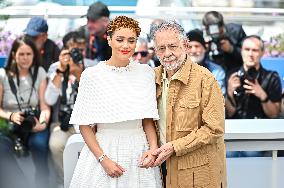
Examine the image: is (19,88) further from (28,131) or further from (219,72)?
(219,72)

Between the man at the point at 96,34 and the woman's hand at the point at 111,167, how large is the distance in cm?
207

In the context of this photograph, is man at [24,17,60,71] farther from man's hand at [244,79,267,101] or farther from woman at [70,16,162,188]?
woman at [70,16,162,188]

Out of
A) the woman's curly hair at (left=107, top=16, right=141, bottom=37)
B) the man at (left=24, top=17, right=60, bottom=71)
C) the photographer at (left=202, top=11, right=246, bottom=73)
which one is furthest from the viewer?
the photographer at (left=202, top=11, right=246, bottom=73)

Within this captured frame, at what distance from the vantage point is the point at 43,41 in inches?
155

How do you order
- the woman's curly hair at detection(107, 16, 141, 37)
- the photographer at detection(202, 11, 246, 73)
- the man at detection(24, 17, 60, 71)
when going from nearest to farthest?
the woman's curly hair at detection(107, 16, 141, 37)
the man at detection(24, 17, 60, 71)
the photographer at detection(202, 11, 246, 73)

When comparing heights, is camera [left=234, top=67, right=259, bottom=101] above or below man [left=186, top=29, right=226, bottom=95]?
below

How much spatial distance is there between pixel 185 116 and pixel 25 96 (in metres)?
2.28

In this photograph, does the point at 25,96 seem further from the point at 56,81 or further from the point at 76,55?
the point at 76,55

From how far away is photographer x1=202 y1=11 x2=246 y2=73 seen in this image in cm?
397

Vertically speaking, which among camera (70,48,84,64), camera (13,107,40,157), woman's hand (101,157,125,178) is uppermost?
camera (70,48,84,64)

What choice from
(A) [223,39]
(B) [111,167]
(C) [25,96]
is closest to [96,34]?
(C) [25,96]

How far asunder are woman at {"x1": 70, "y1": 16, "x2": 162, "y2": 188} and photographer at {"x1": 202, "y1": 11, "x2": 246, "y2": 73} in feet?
6.90

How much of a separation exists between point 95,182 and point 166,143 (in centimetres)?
32

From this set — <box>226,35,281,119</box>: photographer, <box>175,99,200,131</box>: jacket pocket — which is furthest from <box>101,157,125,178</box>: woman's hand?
<box>226,35,281,119</box>: photographer
